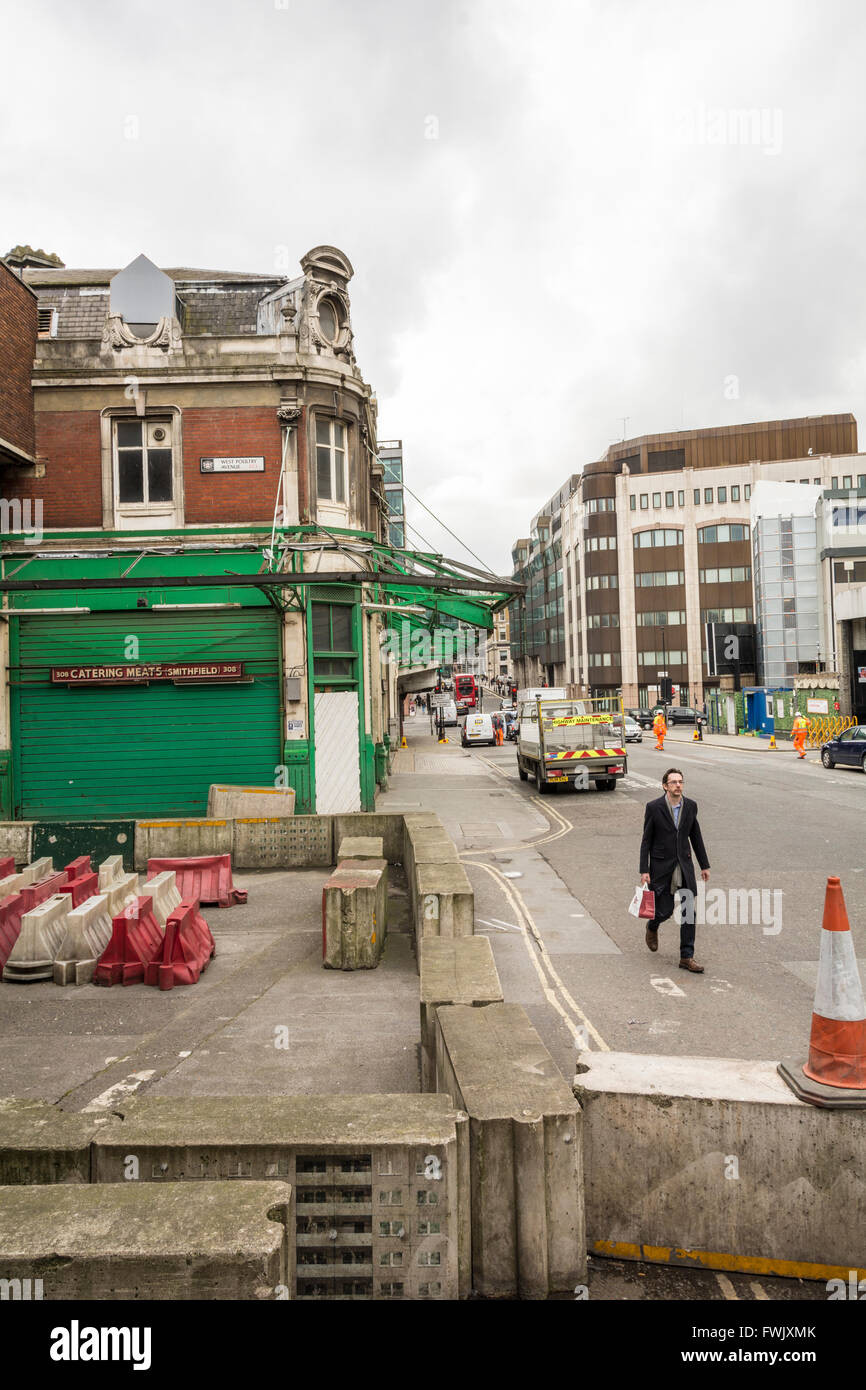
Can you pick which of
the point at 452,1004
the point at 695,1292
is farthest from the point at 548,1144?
the point at 452,1004

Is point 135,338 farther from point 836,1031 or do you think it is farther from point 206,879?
point 836,1031

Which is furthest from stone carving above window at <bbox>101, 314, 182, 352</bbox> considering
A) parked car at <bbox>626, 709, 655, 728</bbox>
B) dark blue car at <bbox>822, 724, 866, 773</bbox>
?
parked car at <bbox>626, 709, 655, 728</bbox>

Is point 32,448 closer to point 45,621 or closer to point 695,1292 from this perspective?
point 45,621

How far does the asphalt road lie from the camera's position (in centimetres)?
684

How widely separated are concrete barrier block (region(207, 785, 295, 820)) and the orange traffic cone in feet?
40.2

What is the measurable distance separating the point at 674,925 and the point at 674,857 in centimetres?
210

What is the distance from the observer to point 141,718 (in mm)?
18891

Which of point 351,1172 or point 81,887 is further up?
point 351,1172

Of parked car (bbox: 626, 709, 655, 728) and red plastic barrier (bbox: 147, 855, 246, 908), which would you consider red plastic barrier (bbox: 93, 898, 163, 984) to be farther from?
parked car (bbox: 626, 709, 655, 728)

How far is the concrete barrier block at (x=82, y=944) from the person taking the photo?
8422mm

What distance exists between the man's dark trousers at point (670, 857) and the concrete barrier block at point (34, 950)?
5.80 metres

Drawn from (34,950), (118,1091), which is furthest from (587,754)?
(118,1091)

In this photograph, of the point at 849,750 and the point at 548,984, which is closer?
the point at 548,984
